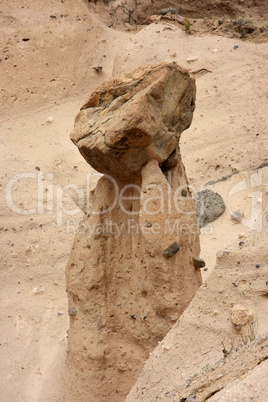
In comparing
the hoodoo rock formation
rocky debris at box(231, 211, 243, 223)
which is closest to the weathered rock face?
the hoodoo rock formation

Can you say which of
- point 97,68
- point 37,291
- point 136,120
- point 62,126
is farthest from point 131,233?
point 97,68

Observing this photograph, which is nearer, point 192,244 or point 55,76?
point 192,244

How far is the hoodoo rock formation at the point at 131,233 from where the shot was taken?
12.5 ft

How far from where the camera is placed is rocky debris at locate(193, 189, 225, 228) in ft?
22.8

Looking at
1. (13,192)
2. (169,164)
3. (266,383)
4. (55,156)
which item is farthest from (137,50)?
(266,383)

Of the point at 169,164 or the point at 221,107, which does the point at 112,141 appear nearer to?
the point at 169,164

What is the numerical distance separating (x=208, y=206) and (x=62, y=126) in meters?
2.58

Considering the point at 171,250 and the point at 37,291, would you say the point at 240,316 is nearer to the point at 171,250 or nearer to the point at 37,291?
the point at 171,250

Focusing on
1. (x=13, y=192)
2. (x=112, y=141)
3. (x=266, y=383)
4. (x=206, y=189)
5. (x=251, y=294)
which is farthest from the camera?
(x=206, y=189)

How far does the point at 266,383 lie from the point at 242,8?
28.2ft

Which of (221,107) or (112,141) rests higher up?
(112,141)

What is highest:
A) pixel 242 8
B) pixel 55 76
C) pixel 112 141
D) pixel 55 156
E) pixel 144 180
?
pixel 112 141

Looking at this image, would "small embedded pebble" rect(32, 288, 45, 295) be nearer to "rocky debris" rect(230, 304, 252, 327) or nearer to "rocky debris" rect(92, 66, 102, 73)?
"rocky debris" rect(230, 304, 252, 327)

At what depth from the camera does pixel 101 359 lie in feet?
13.8
